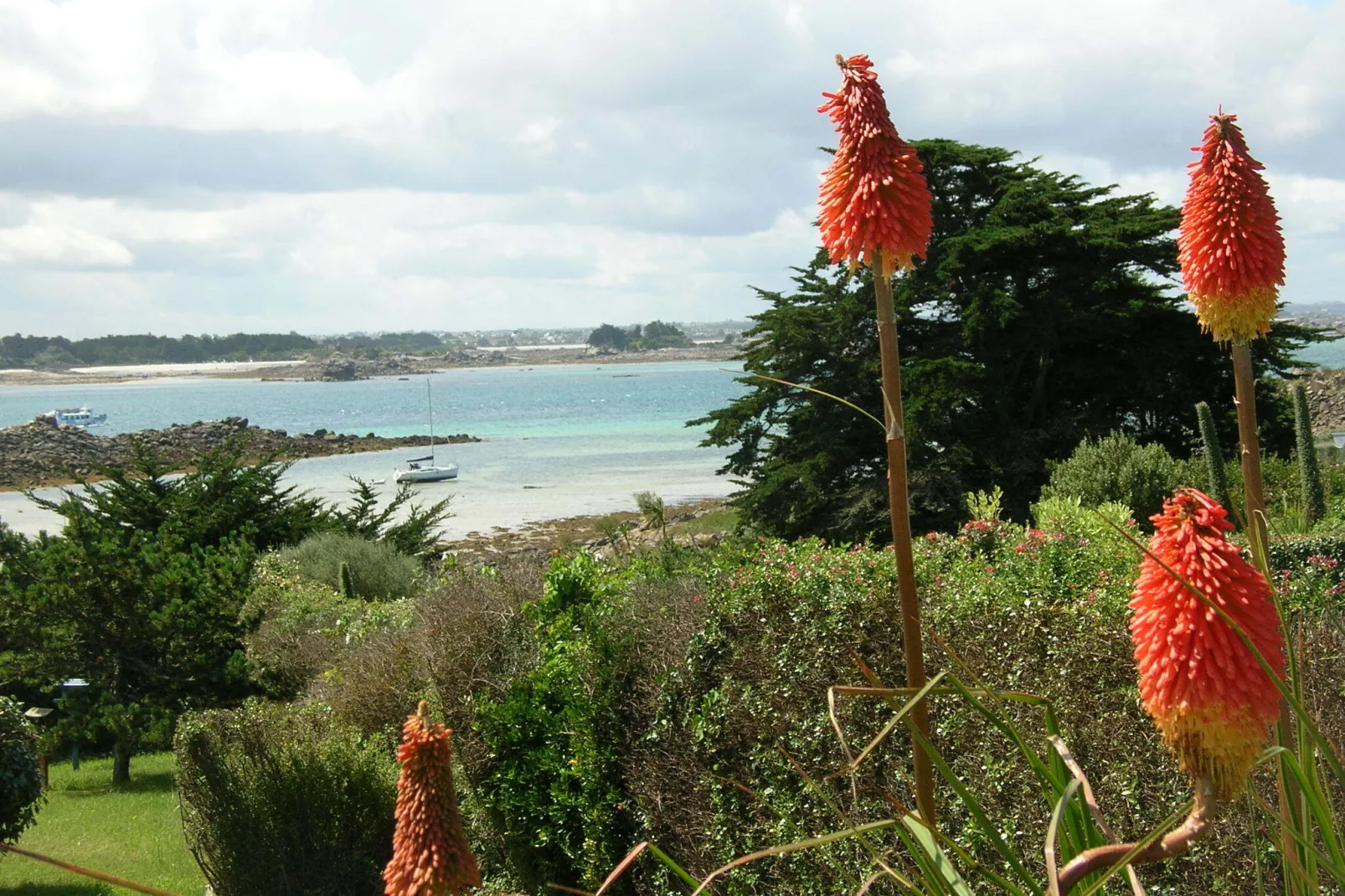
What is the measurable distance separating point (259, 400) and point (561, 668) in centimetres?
13940

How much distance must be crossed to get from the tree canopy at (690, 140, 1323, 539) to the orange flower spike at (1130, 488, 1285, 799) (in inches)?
769

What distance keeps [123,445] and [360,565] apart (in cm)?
5501

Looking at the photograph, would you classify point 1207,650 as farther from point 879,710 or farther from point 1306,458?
point 1306,458

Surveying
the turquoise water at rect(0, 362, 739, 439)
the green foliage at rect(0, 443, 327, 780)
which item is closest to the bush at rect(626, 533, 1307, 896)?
the green foliage at rect(0, 443, 327, 780)

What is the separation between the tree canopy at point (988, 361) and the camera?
72.4 feet

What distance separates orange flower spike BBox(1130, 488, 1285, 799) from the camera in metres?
1.79

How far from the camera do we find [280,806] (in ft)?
27.0

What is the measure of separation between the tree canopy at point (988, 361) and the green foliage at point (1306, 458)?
913cm

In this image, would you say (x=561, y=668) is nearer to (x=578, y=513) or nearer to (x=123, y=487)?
(x=123, y=487)

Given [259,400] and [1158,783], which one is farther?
[259,400]

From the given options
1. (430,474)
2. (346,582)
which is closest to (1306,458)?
(346,582)

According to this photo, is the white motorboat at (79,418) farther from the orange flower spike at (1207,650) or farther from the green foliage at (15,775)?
the orange flower spike at (1207,650)

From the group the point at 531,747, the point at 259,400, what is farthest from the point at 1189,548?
the point at 259,400

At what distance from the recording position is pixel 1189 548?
71.5 inches
